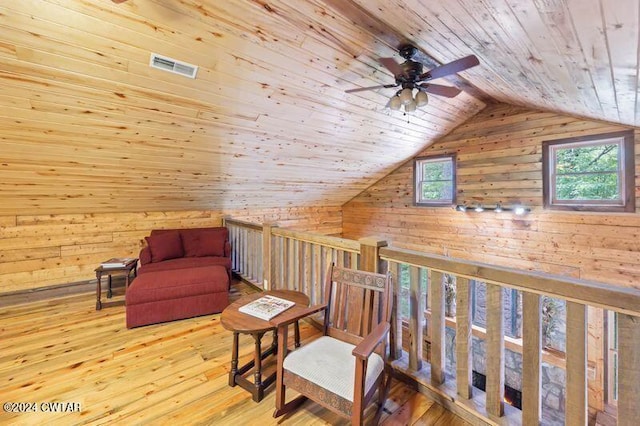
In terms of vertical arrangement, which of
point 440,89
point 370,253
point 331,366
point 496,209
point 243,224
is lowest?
point 331,366

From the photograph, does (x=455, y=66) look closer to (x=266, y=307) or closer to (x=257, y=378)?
(x=266, y=307)

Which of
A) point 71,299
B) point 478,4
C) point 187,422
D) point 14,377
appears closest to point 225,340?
point 187,422

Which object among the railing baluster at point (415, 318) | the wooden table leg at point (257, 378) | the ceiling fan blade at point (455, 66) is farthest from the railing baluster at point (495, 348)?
the ceiling fan blade at point (455, 66)

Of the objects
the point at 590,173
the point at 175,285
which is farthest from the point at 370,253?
the point at 590,173

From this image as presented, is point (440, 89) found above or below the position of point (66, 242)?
above

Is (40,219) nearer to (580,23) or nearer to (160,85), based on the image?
(160,85)

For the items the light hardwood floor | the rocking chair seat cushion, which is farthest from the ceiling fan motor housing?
the light hardwood floor

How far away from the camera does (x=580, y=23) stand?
4.99 feet

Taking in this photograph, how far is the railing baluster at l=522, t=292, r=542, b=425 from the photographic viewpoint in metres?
1.42

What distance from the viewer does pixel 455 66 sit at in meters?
2.21

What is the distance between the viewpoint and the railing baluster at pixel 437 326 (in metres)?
1.85

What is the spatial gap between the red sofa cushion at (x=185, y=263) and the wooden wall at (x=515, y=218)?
3.75m

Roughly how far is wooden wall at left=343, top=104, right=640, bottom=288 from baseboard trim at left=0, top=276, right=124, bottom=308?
17.8 ft

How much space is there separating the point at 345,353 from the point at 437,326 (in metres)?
0.63
